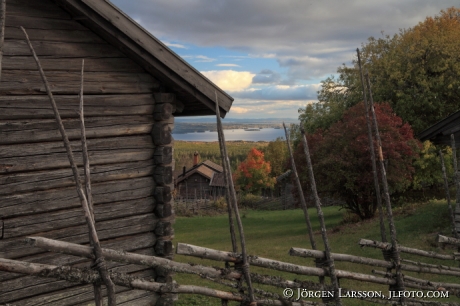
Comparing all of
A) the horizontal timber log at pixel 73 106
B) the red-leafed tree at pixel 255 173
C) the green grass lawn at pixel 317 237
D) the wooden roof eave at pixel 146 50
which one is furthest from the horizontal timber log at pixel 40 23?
the red-leafed tree at pixel 255 173

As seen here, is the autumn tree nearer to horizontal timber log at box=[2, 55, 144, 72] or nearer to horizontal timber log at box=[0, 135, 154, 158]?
horizontal timber log at box=[0, 135, 154, 158]

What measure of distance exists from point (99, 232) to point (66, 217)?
55cm

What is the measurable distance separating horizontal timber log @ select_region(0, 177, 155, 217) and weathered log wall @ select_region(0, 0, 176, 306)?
0.04ft

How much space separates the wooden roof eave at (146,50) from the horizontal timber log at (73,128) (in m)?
0.77

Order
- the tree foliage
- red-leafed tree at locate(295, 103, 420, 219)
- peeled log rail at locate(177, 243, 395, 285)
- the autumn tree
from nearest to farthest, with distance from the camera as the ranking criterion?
peeled log rail at locate(177, 243, 395, 285) < red-leafed tree at locate(295, 103, 420, 219) < the tree foliage < the autumn tree

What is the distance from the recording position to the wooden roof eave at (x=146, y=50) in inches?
253

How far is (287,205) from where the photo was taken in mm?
48031

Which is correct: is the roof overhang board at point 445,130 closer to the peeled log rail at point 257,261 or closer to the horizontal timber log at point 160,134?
the peeled log rail at point 257,261

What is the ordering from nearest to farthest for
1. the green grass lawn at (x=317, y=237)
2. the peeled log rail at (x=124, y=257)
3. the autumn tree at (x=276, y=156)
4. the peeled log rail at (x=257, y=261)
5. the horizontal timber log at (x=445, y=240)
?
1. the peeled log rail at (x=124, y=257)
2. the peeled log rail at (x=257, y=261)
3. the horizontal timber log at (x=445, y=240)
4. the green grass lawn at (x=317, y=237)
5. the autumn tree at (x=276, y=156)

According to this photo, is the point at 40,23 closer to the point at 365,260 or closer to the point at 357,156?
Result: the point at 365,260

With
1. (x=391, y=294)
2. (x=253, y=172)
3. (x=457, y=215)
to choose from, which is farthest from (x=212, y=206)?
(x=391, y=294)

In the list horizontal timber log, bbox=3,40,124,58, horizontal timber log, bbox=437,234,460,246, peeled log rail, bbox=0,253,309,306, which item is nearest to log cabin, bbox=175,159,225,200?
horizontal timber log, bbox=437,234,460,246

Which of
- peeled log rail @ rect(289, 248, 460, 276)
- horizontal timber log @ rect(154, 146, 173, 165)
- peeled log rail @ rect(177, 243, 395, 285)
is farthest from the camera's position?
horizontal timber log @ rect(154, 146, 173, 165)

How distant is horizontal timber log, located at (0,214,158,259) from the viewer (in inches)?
236
